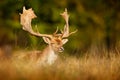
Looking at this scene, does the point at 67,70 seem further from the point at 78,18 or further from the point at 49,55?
the point at 78,18

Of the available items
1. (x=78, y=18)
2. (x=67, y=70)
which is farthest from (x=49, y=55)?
(x=78, y=18)

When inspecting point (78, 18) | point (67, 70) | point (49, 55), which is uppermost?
point (67, 70)

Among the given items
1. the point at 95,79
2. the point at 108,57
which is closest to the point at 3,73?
the point at 95,79

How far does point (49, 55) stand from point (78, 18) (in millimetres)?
4794

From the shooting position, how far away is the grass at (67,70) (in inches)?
171

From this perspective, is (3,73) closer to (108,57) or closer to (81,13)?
(108,57)

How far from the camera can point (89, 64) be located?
529 cm

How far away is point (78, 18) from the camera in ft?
35.2

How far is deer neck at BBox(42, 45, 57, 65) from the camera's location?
5.85m

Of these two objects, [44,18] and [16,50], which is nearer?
[16,50]

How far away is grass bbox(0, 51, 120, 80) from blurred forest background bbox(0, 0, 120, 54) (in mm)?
4486

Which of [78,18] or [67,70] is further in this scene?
[78,18]

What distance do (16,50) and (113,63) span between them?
116cm

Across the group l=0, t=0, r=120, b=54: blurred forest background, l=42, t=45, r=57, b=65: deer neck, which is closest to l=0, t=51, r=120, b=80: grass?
l=42, t=45, r=57, b=65: deer neck
